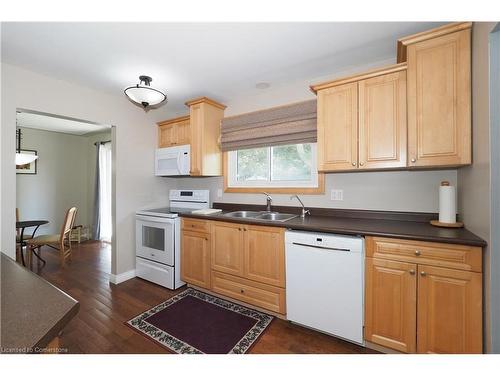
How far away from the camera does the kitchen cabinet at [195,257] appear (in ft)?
8.35

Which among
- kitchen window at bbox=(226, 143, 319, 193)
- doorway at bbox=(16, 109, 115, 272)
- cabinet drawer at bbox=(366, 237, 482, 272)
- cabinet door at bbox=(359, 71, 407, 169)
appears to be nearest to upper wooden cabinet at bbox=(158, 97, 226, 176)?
kitchen window at bbox=(226, 143, 319, 193)

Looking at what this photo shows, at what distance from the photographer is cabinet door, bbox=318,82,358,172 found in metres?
1.98

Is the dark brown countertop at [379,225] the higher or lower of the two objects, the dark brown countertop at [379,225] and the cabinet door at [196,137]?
the lower

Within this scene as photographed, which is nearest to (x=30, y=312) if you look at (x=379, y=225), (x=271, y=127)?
(x=379, y=225)

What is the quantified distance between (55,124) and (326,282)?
18.1ft

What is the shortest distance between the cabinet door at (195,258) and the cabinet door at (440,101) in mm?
2131

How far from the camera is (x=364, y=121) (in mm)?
1930

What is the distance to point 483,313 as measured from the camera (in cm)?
132

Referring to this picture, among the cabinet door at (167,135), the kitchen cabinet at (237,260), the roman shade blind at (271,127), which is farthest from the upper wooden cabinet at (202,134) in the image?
the kitchen cabinet at (237,260)

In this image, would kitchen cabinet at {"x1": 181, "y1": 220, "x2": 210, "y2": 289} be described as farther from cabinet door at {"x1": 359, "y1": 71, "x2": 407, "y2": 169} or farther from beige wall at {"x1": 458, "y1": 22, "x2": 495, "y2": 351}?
beige wall at {"x1": 458, "y1": 22, "x2": 495, "y2": 351}

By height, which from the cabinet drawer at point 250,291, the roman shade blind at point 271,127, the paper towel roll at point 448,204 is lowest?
the cabinet drawer at point 250,291

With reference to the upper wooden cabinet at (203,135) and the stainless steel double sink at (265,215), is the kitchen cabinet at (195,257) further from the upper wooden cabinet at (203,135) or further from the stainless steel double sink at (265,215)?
the upper wooden cabinet at (203,135)
